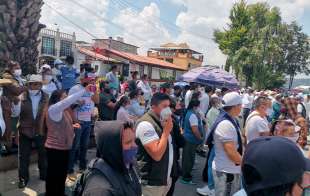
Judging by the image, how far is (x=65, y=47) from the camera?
3089cm

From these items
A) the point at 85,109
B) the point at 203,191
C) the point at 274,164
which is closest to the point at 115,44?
the point at 85,109

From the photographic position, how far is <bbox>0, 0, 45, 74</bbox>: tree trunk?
11021mm

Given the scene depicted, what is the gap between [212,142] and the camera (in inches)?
185

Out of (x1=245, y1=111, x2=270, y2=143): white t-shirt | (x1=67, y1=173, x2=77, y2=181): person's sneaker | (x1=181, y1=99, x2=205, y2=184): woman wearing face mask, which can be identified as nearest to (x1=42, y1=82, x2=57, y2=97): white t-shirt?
(x1=67, y1=173, x2=77, y2=181): person's sneaker

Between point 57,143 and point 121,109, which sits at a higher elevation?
point 121,109

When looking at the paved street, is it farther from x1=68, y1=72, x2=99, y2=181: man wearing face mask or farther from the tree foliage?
the tree foliage

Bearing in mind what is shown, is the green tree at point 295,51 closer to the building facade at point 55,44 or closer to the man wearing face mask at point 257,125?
the building facade at point 55,44

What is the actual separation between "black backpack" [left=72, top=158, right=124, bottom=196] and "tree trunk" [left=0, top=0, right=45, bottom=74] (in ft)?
30.7

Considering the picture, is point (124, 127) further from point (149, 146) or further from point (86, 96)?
point (86, 96)

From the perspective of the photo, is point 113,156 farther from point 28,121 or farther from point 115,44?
point 115,44

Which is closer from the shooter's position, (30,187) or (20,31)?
(30,187)

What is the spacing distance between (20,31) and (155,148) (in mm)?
9567

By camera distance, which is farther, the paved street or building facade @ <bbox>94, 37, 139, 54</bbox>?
building facade @ <bbox>94, 37, 139, 54</bbox>

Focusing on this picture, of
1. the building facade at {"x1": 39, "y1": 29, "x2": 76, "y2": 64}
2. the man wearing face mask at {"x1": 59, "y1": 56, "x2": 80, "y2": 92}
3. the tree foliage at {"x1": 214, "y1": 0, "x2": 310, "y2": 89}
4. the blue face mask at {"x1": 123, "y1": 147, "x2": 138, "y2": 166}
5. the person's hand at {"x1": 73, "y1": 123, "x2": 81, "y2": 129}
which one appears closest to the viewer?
the blue face mask at {"x1": 123, "y1": 147, "x2": 138, "y2": 166}
